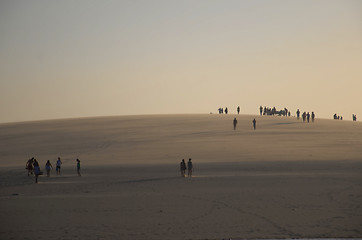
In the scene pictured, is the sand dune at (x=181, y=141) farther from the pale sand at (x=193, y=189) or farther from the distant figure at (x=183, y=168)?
the distant figure at (x=183, y=168)

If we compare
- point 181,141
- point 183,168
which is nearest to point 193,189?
point 183,168

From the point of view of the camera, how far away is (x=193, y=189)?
18.4 metres

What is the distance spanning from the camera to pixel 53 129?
49.5 metres

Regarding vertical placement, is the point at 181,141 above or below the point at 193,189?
above

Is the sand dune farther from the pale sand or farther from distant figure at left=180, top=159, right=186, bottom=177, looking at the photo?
distant figure at left=180, top=159, right=186, bottom=177

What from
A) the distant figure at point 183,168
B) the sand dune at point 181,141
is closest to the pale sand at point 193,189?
the sand dune at point 181,141

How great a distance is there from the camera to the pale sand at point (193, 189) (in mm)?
12922

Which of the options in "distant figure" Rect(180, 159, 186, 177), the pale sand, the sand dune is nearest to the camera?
the pale sand

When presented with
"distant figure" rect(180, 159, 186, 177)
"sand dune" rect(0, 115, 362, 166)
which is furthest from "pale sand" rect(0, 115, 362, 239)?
"distant figure" rect(180, 159, 186, 177)

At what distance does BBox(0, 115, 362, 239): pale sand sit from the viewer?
1292 cm

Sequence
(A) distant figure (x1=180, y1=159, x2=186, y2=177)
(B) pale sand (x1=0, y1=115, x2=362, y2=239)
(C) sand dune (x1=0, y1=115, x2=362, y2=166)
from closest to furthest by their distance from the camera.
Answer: (B) pale sand (x1=0, y1=115, x2=362, y2=239) < (A) distant figure (x1=180, y1=159, x2=186, y2=177) < (C) sand dune (x1=0, y1=115, x2=362, y2=166)

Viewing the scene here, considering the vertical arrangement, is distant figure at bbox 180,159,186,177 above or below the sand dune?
below

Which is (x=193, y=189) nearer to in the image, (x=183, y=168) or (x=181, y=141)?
(x=183, y=168)

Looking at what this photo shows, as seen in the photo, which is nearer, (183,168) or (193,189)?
(193,189)
